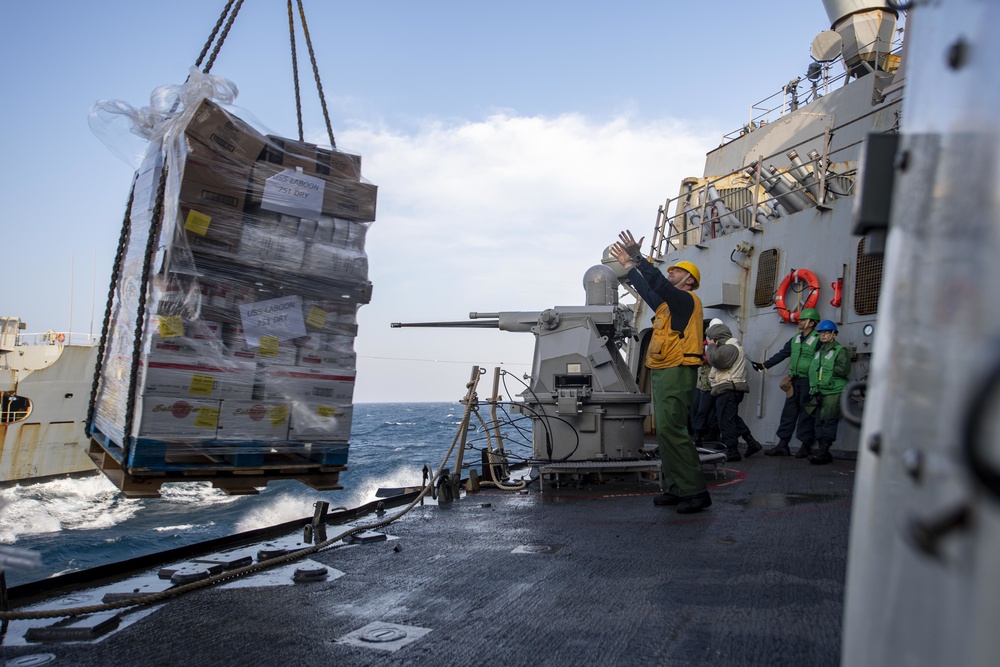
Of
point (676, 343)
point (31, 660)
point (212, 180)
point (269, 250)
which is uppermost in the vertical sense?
point (212, 180)

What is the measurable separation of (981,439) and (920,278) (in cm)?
28

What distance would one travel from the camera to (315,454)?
13.6 feet

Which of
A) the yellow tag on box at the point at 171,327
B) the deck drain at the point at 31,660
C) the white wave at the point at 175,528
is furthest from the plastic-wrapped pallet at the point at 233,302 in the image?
the white wave at the point at 175,528

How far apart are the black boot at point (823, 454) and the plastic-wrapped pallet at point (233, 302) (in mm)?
5858

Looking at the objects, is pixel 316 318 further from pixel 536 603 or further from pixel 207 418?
pixel 536 603

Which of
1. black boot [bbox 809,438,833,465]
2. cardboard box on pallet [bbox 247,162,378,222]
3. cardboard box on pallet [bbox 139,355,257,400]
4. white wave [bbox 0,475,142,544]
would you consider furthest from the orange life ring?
white wave [bbox 0,475,142,544]

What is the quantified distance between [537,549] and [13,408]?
23.2m

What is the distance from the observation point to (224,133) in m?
3.83

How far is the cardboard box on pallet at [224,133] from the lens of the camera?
3729mm

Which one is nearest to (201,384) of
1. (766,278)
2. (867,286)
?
(867,286)

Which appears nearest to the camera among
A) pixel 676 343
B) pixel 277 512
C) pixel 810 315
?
pixel 676 343

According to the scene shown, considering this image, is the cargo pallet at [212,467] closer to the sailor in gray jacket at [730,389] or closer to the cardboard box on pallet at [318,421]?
the cardboard box on pallet at [318,421]

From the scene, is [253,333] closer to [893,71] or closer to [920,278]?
[920,278]

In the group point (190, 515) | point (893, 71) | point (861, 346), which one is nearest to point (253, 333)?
point (861, 346)
